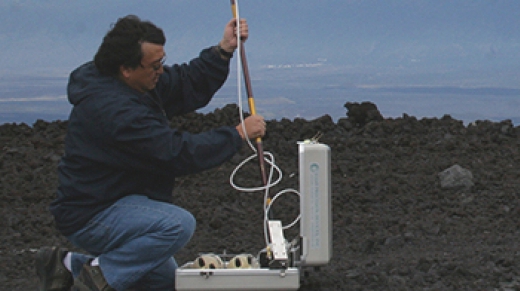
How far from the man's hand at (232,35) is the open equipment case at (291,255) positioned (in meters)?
0.71

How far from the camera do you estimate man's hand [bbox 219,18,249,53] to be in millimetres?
4691

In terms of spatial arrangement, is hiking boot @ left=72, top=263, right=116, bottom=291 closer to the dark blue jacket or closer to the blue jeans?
the blue jeans

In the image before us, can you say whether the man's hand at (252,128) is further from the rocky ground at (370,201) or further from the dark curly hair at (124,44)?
the rocky ground at (370,201)

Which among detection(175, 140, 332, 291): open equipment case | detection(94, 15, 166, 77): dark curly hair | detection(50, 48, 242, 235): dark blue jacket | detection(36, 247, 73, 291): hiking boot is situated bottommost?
detection(36, 247, 73, 291): hiking boot

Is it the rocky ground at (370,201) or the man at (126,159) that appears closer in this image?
the man at (126,159)

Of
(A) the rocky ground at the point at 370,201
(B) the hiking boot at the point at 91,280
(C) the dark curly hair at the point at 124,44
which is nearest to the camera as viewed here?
(C) the dark curly hair at the point at 124,44

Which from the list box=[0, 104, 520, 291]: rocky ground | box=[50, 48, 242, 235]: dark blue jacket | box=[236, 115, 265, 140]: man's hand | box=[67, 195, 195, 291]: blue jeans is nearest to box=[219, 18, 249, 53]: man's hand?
box=[50, 48, 242, 235]: dark blue jacket

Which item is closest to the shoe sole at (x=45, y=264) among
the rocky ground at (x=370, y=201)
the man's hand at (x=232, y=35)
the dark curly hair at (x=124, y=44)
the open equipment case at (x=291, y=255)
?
the rocky ground at (x=370, y=201)

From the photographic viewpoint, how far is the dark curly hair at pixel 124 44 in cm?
417

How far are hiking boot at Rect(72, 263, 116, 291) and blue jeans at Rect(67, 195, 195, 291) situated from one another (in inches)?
1.4

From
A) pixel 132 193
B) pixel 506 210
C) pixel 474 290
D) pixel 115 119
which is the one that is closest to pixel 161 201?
→ pixel 132 193

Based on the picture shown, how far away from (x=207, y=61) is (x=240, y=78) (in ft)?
1.06

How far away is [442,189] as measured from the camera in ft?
→ 26.1

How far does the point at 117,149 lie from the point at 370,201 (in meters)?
3.92
